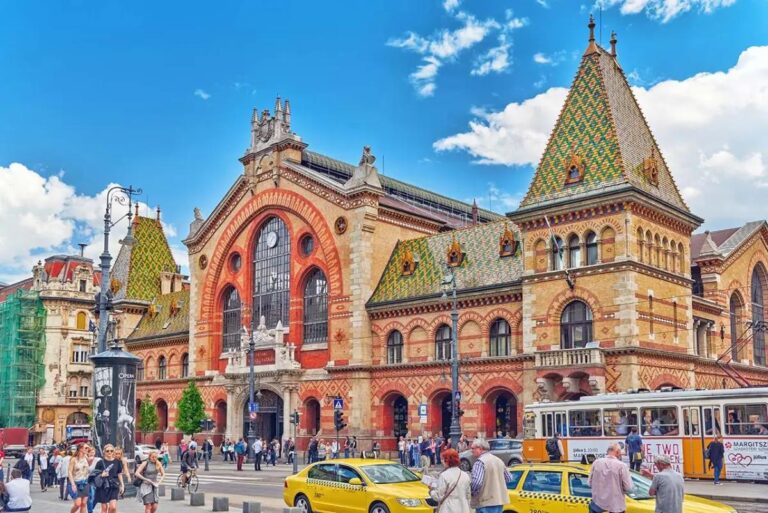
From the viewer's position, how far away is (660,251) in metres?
43.1

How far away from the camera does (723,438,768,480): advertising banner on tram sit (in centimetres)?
2909

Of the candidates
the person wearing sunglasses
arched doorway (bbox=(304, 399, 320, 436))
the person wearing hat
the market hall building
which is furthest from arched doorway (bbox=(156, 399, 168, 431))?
the person wearing hat

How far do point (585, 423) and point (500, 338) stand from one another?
12.7 meters

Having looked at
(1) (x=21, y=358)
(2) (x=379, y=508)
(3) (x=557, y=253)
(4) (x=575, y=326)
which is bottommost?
(2) (x=379, y=508)

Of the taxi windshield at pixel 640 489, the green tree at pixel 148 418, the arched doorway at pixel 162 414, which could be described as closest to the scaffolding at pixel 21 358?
the arched doorway at pixel 162 414

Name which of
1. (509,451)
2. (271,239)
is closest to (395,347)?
(271,239)

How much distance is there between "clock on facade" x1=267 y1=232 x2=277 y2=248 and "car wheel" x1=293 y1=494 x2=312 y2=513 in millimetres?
37598

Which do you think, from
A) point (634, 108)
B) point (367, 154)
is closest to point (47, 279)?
point (367, 154)

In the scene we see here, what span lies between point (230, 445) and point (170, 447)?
12074mm

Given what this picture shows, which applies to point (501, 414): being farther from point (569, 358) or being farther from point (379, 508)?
point (379, 508)

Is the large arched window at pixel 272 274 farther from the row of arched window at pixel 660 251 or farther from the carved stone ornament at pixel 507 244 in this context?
the row of arched window at pixel 660 251

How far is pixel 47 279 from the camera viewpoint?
8694 centimetres

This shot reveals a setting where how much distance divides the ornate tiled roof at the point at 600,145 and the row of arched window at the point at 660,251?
195 centimetres

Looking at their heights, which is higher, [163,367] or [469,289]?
[469,289]
